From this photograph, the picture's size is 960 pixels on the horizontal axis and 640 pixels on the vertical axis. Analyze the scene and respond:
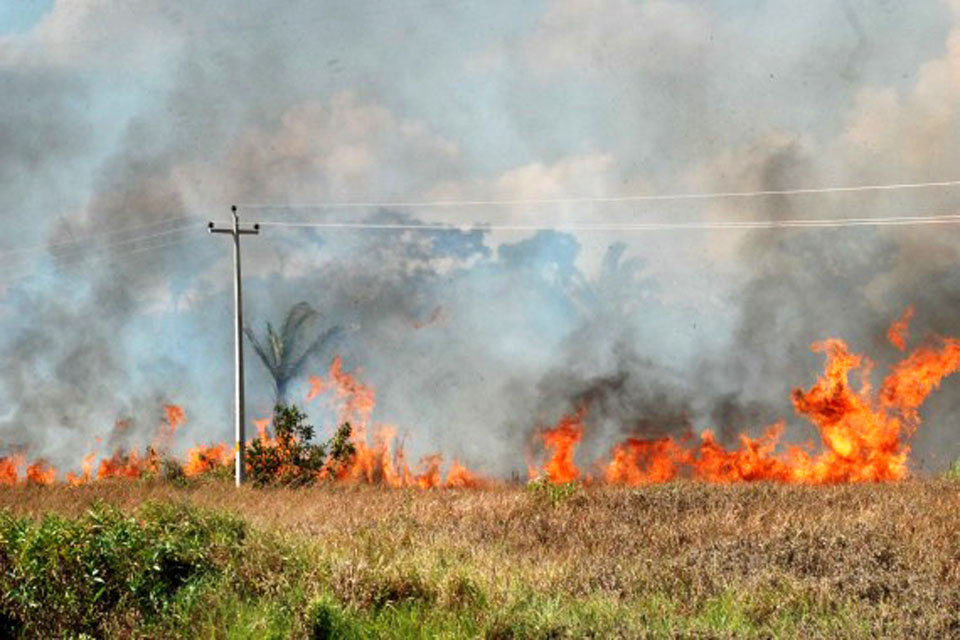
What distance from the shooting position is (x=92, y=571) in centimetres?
842

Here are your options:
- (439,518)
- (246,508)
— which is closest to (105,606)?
(439,518)

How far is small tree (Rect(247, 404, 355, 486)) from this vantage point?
25125 millimetres

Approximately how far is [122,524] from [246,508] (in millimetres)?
8342

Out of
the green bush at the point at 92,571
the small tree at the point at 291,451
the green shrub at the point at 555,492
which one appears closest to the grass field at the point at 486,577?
the green bush at the point at 92,571

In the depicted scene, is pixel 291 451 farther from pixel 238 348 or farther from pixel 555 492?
pixel 555 492

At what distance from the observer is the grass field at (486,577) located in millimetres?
7516

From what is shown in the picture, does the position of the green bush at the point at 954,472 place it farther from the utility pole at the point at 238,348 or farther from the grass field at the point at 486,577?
the utility pole at the point at 238,348

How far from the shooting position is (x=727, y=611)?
7754mm

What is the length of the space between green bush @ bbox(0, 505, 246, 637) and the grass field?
2 cm

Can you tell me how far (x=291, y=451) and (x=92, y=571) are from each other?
16905mm

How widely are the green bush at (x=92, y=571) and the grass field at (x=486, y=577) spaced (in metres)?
0.02

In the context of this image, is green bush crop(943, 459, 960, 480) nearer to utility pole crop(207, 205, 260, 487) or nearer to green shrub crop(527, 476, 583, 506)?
green shrub crop(527, 476, 583, 506)

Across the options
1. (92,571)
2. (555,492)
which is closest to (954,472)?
(555,492)

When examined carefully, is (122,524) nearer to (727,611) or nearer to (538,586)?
(538,586)
